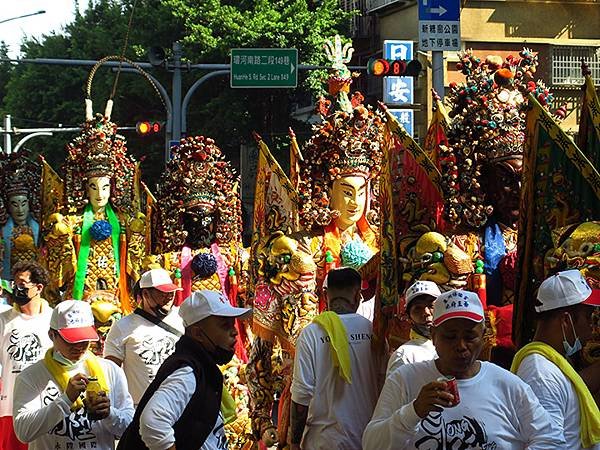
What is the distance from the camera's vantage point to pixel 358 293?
27.2ft

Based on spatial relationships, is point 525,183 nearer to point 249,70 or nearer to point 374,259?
point 374,259

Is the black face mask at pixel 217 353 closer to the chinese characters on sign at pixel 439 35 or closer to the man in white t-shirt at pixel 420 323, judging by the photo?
the man in white t-shirt at pixel 420 323

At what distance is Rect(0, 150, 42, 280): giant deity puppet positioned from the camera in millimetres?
15586

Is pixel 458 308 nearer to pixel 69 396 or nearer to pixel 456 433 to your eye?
pixel 456 433

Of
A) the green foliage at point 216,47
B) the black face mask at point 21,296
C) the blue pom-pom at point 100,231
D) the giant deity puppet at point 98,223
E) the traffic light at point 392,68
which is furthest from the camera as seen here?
the green foliage at point 216,47

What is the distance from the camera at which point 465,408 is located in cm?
534

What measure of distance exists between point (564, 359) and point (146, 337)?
4327mm

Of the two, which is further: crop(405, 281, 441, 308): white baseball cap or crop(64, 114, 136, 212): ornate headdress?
crop(64, 114, 136, 212): ornate headdress

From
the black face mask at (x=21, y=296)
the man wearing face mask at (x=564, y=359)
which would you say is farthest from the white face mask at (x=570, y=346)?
the black face mask at (x=21, y=296)

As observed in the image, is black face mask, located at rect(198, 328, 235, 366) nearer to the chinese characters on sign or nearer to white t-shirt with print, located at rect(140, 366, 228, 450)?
white t-shirt with print, located at rect(140, 366, 228, 450)

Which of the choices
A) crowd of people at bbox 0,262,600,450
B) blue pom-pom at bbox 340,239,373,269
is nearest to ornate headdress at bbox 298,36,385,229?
blue pom-pom at bbox 340,239,373,269

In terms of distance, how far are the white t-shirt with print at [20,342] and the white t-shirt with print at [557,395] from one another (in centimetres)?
462

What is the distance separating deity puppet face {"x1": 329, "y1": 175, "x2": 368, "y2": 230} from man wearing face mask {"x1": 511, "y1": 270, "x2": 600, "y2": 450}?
17.2 ft

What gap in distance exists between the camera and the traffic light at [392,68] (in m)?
18.1
